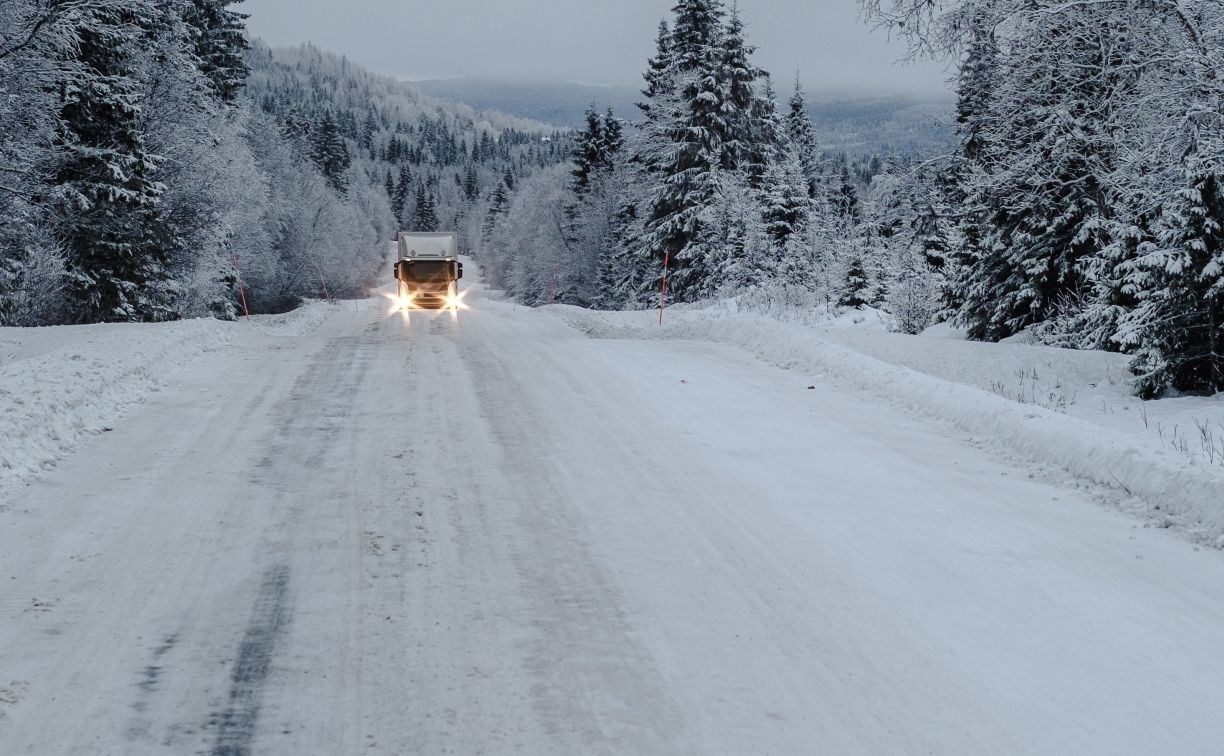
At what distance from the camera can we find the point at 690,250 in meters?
31.7

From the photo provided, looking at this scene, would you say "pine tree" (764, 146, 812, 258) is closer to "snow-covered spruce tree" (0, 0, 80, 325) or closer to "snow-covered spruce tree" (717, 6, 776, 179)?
"snow-covered spruce tree" (717, 6, 776, 179)

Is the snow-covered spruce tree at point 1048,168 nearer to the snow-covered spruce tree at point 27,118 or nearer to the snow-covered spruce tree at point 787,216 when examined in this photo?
the snow-covered spruce tree at point 787,216

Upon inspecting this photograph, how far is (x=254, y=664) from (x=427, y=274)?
2980cm

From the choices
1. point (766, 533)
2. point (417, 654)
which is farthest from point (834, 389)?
point (417, 654)

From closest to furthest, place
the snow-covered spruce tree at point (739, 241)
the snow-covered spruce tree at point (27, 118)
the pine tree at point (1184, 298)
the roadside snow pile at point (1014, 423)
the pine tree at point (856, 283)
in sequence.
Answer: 1. the roadside snow pile at point (1014, 423)
2. the pine tree at point (1184, 298)
3. the snow-covered spruce tree at point (27, 118)
4. the snow-covered spruce tree at point (739, 241)
5. the pine tree at point (856, 283)

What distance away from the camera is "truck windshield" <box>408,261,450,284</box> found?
32250 millimetres

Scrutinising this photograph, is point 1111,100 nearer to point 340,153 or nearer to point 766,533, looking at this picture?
point 766,533

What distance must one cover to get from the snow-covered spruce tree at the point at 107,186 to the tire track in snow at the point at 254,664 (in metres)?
18.7

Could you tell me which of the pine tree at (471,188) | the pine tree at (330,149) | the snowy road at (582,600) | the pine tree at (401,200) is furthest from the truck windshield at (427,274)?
the pine tree at (471,188)

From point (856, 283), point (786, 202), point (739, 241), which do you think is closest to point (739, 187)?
point (739, 241)

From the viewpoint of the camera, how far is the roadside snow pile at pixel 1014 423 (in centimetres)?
573

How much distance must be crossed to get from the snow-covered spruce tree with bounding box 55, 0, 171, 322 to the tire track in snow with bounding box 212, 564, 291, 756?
18.7 meters

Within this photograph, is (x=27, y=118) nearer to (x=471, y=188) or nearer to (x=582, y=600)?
(x=582, y=600)

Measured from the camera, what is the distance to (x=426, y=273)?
32.3m
